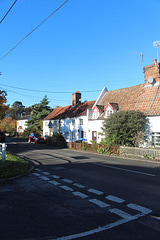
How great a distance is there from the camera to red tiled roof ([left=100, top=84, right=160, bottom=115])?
20859mm

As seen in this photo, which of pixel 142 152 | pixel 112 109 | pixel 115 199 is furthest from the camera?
pixel 112 109

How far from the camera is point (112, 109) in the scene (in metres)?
24.9

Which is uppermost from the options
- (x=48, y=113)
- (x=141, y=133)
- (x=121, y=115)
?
(x=48, y=113)

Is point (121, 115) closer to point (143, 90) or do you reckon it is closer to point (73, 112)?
point (143, 90)

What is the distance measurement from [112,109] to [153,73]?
6.74 m

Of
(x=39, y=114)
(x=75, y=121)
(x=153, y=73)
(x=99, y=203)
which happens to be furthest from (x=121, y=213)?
(x=39, y=114)

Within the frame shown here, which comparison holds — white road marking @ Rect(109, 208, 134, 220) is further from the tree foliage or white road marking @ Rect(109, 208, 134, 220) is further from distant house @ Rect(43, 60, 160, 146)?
the tree foliage

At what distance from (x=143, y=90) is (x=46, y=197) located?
70.3 ft

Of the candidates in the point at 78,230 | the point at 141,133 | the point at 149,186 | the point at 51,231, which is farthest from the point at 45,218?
the point at 141,133

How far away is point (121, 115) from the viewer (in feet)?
65.2

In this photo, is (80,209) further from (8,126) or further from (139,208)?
(8,126)

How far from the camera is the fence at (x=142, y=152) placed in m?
16.0

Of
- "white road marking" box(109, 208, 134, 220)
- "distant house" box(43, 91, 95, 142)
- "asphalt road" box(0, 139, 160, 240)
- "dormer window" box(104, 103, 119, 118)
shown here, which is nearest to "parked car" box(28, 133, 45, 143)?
"distant house" box(43, 91, 95, 142)

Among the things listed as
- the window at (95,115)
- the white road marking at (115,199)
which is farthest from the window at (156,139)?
the white road marking at (115,199)
